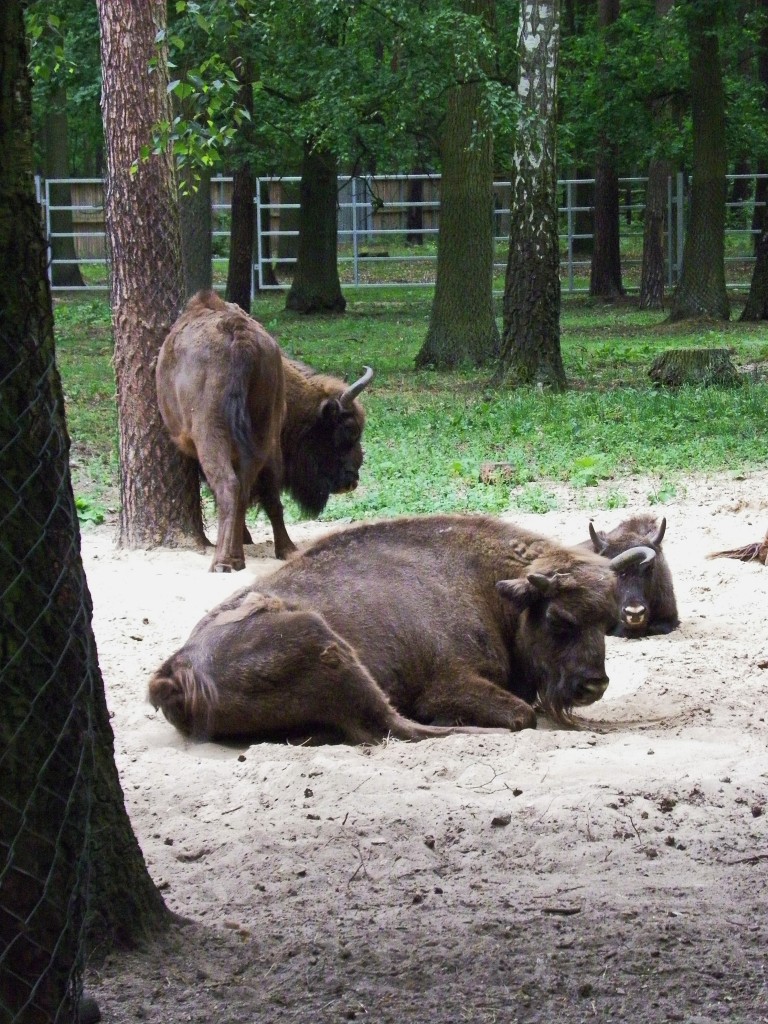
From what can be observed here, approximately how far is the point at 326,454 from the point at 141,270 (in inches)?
81.1

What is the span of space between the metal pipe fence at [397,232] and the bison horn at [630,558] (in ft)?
62.6

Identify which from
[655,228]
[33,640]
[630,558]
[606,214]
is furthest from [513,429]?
[606,214]

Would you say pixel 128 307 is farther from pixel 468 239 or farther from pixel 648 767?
pixel 468 239

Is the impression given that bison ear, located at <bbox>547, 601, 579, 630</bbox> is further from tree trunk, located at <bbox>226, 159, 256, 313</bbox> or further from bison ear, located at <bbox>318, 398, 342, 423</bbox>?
tree trunk, located at <bbox>226, 159, 256, 313</bbox>

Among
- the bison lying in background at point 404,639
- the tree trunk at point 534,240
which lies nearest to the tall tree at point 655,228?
the tree trunk at point 534,240

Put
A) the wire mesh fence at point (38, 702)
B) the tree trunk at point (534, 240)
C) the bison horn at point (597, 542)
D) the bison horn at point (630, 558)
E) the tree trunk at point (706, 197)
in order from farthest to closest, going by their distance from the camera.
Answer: the tree trunk at point (706, 197) → the tree trunk at point (534, 240) → the bison horn at point (597, 542) → the bison horn at point (630, 558) → the wire mesh fence at point (38, 702)

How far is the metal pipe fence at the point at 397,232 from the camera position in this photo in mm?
31453

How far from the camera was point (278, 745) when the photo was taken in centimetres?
555

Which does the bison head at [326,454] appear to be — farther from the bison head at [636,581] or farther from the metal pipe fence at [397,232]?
the metal pipe fence at [397,232]

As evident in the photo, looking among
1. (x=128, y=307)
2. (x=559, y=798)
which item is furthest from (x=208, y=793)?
(x=128, y=307)

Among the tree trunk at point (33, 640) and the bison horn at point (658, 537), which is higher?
the tree trunk at point (33, 640)

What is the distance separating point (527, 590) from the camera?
19.8ft

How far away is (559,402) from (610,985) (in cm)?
1136

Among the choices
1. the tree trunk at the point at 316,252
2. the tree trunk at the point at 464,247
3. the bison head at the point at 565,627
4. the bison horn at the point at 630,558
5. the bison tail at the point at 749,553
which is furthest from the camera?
the tree trunk at the point at 316,252
